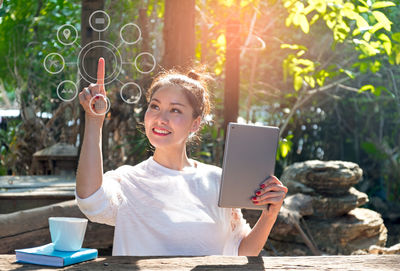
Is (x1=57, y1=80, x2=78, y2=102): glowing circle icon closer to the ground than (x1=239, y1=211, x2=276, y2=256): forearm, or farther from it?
farther from it

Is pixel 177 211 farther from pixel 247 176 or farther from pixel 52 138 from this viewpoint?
pixel 52 138

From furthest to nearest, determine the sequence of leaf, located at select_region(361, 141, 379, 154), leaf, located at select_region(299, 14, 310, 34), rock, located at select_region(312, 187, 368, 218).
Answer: leaf, located at select_region(361, 141, 379, 154) → rock, located at select_region(312, 187, 368, 218) → leaf, located at select_region(299, 14, 310, 34)

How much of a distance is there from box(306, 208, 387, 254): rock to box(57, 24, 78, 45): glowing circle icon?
3276 mm

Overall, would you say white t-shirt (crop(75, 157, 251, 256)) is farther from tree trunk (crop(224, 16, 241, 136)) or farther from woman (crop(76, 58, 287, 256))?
tree trunk (crop(224, 16, 241, 136))

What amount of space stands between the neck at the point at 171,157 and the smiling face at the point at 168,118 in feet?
0.10

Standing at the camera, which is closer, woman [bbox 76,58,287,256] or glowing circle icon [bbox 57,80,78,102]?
woman [bbox 76,58,287,256]

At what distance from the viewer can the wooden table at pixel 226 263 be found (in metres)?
1.61

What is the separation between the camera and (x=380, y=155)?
30.7 feet

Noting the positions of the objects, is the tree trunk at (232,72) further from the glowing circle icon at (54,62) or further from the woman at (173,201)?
the woman at (173,201)

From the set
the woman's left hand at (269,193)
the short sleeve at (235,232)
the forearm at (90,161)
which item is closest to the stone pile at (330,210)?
the short sleeve at (235,232)

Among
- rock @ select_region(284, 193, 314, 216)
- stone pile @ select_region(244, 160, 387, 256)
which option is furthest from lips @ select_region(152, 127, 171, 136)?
rock @ select_region(284, 193, 314, 216)

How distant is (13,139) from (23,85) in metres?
1.26

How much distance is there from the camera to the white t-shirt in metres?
2.01

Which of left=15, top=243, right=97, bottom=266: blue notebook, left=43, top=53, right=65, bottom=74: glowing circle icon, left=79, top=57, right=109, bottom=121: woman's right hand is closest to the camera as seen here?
left=15, top=243, right=97, bottom=266: blue notebook
